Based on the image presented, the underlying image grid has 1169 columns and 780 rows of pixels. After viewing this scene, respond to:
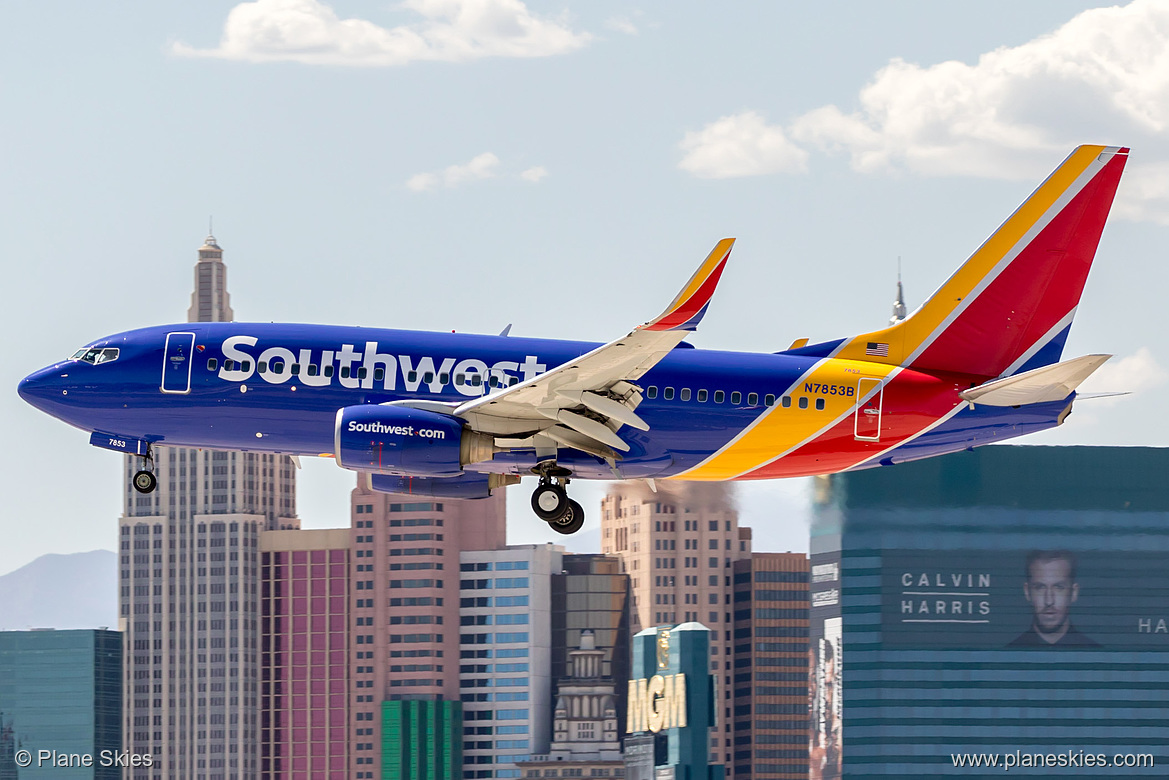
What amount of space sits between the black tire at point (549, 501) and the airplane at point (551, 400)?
5cm

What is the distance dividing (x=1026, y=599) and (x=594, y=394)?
425 ft

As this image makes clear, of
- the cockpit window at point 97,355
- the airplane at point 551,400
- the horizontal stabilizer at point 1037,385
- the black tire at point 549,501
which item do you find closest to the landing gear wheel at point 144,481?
the airplane at point 551,400

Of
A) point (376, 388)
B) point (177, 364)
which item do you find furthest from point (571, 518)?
point (177, 364)

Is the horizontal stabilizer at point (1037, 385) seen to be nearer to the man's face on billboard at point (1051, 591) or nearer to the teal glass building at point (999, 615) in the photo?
the teal glass building at point (999, 615)

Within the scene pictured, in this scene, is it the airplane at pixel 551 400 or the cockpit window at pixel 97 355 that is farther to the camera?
the cockpit window at pixel 97 355

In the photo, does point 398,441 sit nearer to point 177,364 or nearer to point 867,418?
point 177,364

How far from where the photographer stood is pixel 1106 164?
164 feet

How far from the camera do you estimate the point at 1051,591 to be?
16475 centimetres

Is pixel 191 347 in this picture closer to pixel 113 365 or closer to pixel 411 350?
pixel 113 365

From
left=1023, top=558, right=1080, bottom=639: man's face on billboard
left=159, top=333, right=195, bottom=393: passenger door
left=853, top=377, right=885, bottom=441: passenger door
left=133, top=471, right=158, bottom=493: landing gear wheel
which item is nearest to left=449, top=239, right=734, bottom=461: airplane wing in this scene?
left=853, top=377, right=885, bottom=441: passenger door

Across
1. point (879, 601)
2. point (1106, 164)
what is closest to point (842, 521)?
point (879, 601)

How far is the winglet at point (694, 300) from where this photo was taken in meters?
42.5

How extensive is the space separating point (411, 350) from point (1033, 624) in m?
133

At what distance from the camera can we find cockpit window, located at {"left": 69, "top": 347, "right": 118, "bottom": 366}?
48.5 meters
